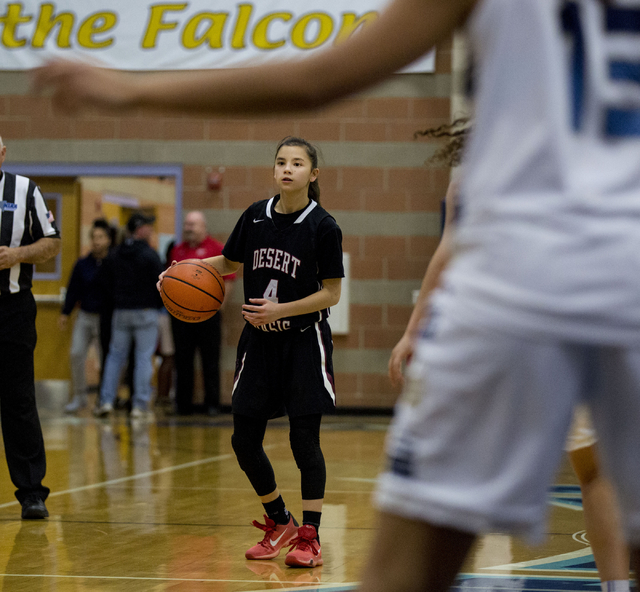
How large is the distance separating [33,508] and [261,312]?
1.73 meters

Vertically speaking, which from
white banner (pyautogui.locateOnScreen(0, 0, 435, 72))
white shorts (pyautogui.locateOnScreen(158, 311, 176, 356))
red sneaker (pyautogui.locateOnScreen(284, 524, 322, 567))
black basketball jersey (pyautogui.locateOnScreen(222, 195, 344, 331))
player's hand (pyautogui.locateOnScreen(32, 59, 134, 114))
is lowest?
red sneaker (pyautogui.locateOnScreen(284, 524, 322, 567))

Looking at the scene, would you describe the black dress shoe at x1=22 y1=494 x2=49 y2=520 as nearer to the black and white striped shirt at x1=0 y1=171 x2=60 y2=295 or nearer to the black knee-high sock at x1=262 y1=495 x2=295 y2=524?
the black and white striped shirt at x1=0 y1=171 x2=60 y2=295

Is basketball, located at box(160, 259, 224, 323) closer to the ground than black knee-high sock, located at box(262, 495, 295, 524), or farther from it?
farther from it

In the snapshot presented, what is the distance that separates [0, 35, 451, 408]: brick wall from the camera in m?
Result: 10.1

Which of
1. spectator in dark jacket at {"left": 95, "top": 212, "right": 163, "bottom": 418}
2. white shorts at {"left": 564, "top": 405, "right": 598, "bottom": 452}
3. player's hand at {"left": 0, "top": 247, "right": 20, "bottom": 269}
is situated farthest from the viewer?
spectator in dark jacket at {"left": 95, "top": 212, "right": 163, "bottom": 418}

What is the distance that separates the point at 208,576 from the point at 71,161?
25.5 ft

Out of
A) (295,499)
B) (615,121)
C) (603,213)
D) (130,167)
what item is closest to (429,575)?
(603,213)

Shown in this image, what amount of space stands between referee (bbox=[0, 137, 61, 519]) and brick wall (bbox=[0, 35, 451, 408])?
5564 millimetres

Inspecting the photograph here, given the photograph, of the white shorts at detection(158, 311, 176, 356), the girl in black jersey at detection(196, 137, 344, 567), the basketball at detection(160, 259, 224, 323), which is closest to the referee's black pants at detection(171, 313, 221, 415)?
the white shorts at detection(158, 311, 176, 356)

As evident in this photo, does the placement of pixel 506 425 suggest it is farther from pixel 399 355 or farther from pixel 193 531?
pixel 193 531

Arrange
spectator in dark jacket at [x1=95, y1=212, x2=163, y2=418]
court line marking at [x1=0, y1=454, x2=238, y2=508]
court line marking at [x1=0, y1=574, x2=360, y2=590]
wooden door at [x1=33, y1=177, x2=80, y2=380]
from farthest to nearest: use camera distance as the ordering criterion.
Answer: wooden door at [x1=33, y1=177, x2=80, y2=380], spectator in dark jacket at [x1=95, y1=212, x2=163, y2=418], court line marking at [x1=0, y1=454, x2=238, y2=508], court line marking at [x1=0, y1=574, x2=360, y2=590]

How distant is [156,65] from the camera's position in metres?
10.1

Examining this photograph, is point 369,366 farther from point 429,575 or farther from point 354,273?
point 429,575

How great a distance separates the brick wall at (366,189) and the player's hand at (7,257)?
5767mm
